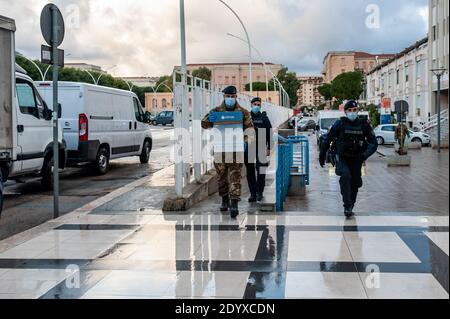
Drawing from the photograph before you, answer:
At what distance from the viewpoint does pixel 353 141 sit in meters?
8.30

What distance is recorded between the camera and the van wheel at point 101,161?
1486cm

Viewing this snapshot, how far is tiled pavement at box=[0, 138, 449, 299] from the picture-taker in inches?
201

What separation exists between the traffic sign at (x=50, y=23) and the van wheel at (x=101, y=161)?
245 inches

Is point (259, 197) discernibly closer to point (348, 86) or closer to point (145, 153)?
point (145, 153)

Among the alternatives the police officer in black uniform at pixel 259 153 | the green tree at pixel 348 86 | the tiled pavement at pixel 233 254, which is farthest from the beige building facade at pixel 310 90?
the tiled pavement at pixel 233 254

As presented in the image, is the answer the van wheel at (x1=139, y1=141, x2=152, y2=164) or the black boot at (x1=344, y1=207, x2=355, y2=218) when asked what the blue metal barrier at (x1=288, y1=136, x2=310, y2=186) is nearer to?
the black boot at (x1=344, y1=207, x2=355, y2=218)

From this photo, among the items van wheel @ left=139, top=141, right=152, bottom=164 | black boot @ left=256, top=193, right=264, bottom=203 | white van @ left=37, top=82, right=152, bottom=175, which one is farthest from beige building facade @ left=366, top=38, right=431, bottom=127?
black boot @ left=256, top=193, right=264, bottom=203

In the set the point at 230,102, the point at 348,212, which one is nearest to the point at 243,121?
the point at 230,102

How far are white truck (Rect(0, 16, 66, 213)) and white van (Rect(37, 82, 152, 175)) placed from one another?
142 centimetres

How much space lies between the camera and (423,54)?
169 feet

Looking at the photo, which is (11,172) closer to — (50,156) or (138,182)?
(50,156)

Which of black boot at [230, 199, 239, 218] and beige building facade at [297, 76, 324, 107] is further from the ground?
beige building facade at [297, 76, 324, 107]
